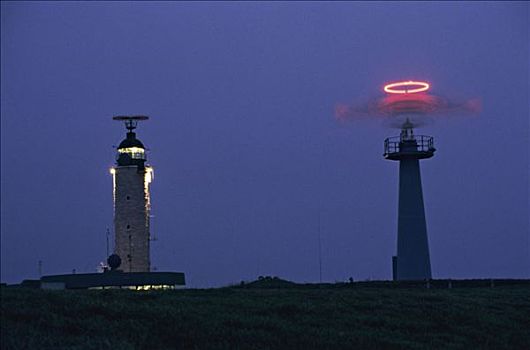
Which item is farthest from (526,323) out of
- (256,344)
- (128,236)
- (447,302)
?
(128,236)

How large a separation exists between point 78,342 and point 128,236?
38.3 metres

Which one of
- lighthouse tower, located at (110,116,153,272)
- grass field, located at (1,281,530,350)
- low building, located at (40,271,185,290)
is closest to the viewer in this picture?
grass field, located at (1,281,530,350)

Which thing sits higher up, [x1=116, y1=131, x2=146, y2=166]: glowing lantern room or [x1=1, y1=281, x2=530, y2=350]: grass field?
[x1=116, y1=131, x2=146, y2=166]: glowing lantern room

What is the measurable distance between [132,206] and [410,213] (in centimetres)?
1849

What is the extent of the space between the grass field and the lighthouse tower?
2595 cm

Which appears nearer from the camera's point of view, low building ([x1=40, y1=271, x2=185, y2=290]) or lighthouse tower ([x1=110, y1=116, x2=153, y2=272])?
low building ([x1=40, y1=271, x2=185, y2=290])

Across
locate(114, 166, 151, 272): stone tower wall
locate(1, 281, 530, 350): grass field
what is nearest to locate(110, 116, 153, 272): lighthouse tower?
locate(114, 166, 151, 272): stone tower wall

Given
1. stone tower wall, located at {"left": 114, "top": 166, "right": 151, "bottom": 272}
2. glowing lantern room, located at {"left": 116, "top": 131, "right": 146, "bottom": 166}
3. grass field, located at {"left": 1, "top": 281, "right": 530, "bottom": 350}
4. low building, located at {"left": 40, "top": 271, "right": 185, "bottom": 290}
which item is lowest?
grass field, located at {"left": 1, "top": 281, "right": 530, "bottom": 350}

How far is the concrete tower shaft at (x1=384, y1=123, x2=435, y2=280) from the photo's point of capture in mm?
55031

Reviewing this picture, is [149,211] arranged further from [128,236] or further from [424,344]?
[424,344]

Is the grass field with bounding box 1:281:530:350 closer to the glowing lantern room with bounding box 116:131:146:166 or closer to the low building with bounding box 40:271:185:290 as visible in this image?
the low building with bounding box 40:271:185:290

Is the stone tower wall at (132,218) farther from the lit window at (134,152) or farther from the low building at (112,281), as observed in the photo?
the low building at (112,281)

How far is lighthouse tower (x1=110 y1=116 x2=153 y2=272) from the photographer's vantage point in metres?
60.1

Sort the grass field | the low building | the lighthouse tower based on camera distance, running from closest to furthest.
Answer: the grass field → the low building → the lighthouse tower
